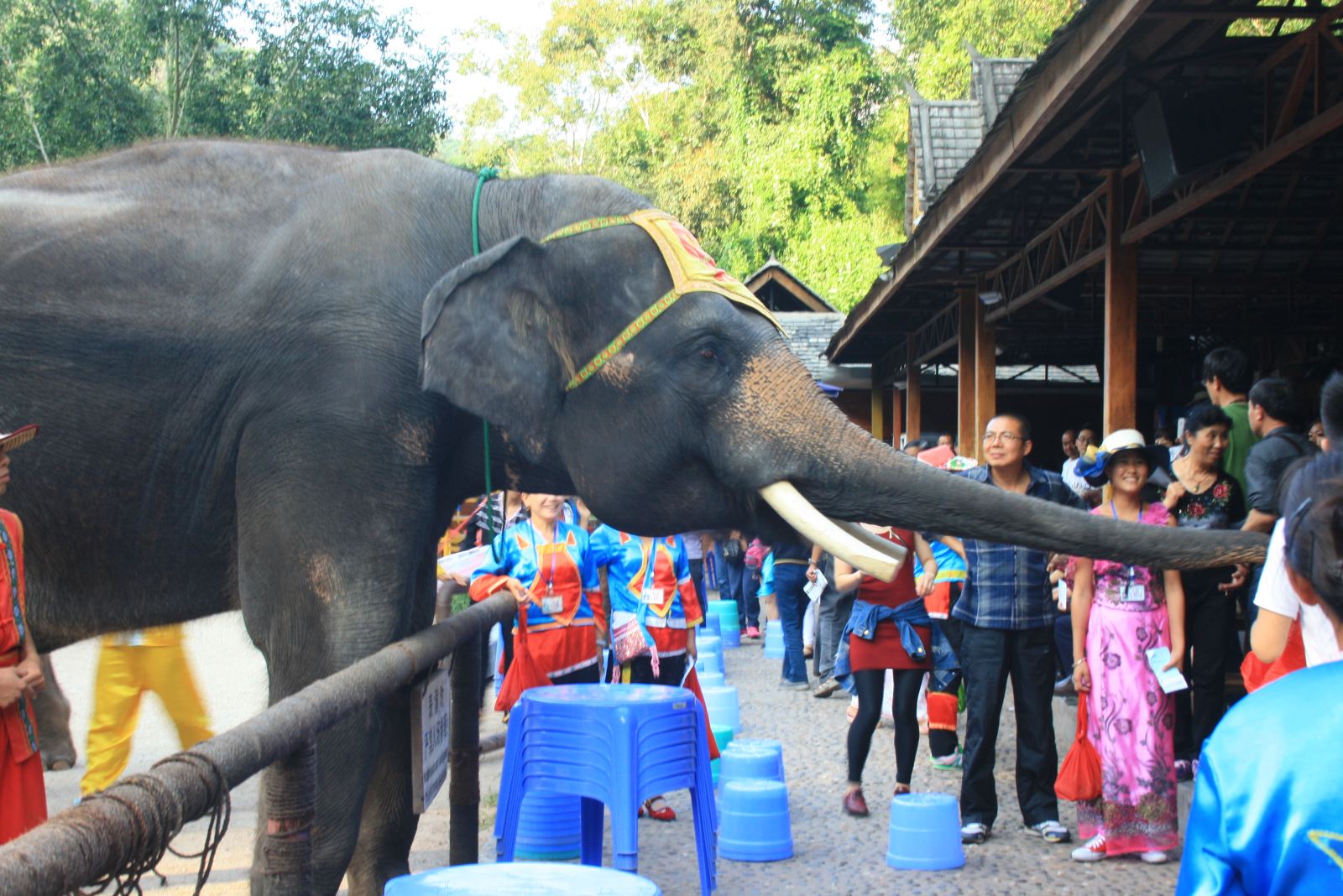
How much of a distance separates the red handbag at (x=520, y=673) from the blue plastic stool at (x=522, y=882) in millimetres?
→ 4110

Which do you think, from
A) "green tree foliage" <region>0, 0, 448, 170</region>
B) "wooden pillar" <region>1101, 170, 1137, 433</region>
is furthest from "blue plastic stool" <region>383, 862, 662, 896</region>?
"green tree foliage" <region>0, 0, 448, 170</region>

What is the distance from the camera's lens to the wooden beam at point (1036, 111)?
18.4ft

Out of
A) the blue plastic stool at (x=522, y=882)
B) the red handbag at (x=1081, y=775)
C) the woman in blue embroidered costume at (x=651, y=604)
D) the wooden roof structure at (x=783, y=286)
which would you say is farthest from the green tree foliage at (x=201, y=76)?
the blue plastic stool at (x=522, y=882)

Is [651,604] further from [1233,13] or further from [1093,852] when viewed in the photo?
[1233,13]

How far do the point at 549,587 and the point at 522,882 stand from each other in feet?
13.9

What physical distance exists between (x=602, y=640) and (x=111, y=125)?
13.9 m

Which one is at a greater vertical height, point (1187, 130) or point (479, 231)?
point (1187, 130)

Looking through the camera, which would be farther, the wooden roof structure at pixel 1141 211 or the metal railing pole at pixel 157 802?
the wooden roof structure at pixel 1141 211

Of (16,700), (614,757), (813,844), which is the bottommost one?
(813,844)

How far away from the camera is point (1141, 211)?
916 cm

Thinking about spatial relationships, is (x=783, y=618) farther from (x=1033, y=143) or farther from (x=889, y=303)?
(x=889, y=303)

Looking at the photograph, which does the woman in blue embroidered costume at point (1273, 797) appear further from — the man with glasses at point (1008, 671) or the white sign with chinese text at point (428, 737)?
the man with glasses at point (1008, 671)

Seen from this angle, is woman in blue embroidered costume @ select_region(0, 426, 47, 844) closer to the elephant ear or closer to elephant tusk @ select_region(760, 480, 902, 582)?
the elephant ear

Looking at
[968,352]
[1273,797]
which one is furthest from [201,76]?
[1273,797]
